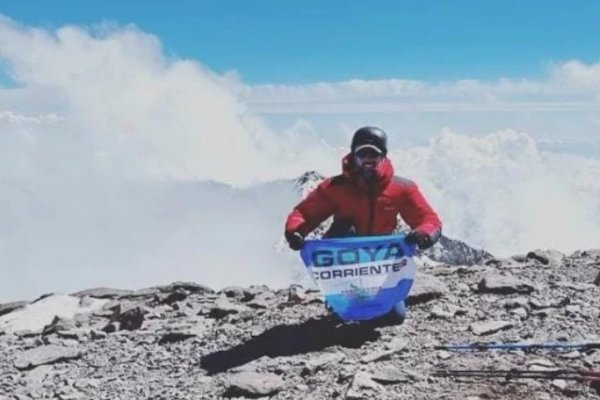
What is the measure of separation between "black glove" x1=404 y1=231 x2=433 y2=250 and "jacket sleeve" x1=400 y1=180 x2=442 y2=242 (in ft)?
0.57

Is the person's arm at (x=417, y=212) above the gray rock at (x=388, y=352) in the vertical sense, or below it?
above

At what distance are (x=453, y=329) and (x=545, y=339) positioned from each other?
1198 millimetres

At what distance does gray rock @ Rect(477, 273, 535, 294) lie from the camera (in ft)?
39.7

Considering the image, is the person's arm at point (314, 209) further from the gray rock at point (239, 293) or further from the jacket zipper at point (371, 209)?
the gray rock at point (239, 293)

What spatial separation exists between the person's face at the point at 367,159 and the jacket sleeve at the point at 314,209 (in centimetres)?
55

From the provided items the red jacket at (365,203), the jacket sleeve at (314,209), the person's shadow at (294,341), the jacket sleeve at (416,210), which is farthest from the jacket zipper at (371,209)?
the person's shadow at (294,341)

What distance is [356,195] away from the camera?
10305 millimetres

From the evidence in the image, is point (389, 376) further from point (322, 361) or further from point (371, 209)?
point (371, 209)

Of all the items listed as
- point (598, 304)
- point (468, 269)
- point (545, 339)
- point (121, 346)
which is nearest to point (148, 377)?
point (121, 346)

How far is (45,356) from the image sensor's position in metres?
10.9

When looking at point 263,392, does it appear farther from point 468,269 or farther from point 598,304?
point 468,269

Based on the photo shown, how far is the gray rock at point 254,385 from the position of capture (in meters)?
8.48

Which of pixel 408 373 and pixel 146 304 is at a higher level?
pixel 146 304

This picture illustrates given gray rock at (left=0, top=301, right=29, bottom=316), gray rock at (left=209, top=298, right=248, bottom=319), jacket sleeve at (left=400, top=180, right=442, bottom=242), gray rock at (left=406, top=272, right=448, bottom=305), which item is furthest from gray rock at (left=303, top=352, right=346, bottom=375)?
gray rock at (left=0, top=301, right=29, bottom=316)
